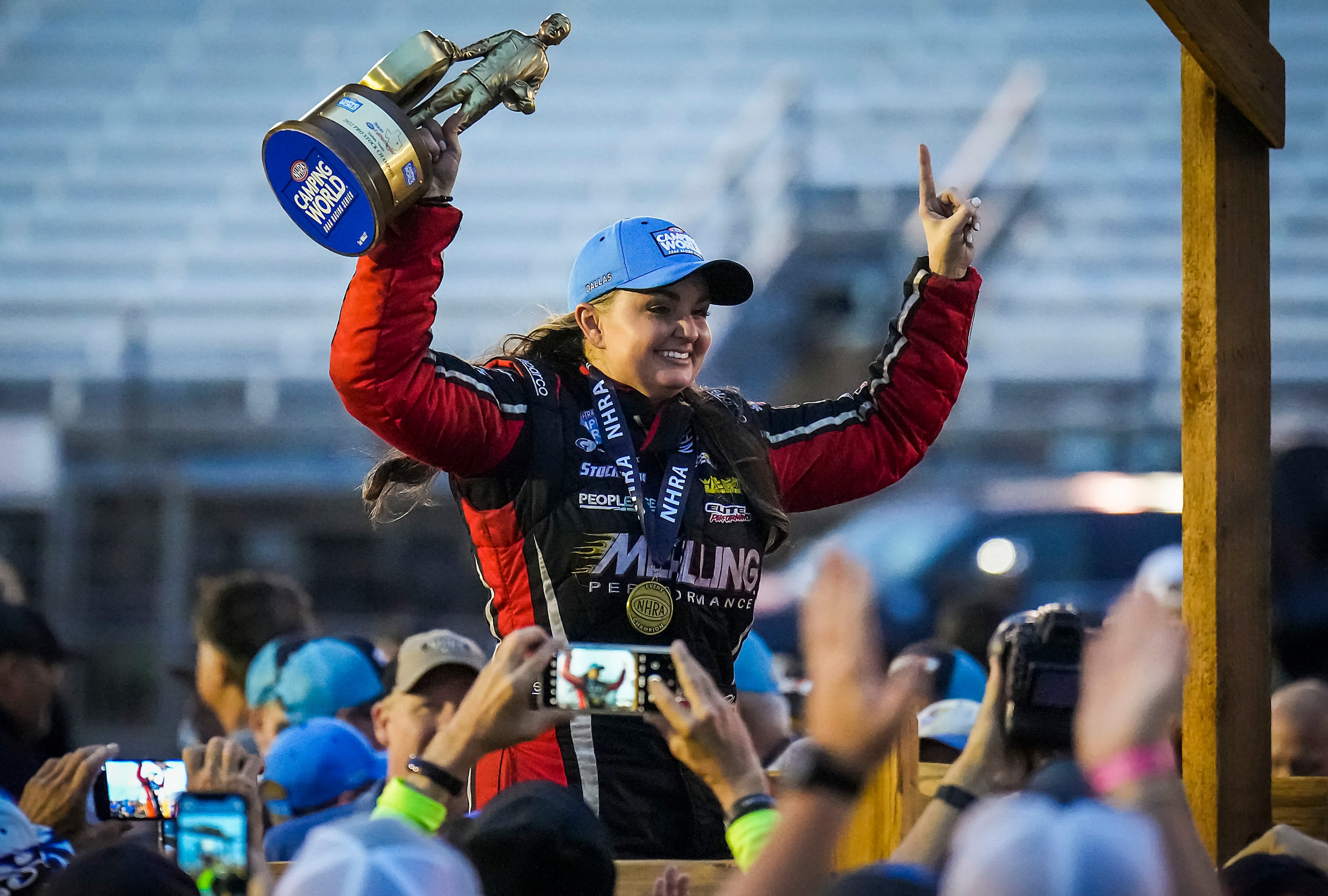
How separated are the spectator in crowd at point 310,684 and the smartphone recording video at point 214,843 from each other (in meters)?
1.52

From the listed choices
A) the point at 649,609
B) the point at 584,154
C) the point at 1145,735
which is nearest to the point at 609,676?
the point at 649,609

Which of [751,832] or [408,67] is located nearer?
[751,832]

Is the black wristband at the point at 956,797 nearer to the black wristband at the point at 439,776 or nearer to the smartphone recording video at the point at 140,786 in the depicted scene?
the black wristband at the point at 439,776

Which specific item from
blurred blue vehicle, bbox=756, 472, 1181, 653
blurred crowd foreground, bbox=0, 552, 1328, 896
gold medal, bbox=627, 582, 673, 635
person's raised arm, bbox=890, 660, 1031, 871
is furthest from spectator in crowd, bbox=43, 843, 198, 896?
blurred blue vehicle, bbox=756, 472, 1181, 653

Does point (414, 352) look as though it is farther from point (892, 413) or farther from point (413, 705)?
point (413, 705)

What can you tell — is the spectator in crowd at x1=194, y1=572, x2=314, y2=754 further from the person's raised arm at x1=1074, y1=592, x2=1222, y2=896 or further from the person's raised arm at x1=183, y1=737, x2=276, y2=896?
the person's raised arm at x1=1074, y1=592, x2=1222, y2=896

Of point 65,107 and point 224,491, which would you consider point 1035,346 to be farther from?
point 65,107

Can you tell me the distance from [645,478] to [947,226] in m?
0.64

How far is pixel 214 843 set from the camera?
5.50 ft

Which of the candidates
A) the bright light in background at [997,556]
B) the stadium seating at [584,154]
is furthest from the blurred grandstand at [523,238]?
the bright light in background at [997,556]

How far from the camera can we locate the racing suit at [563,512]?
196 centimetres

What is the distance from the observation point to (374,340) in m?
1.94

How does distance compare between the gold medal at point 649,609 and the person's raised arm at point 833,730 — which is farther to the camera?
the gold medal at point 649,609

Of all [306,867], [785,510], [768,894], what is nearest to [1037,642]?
[785,510]
